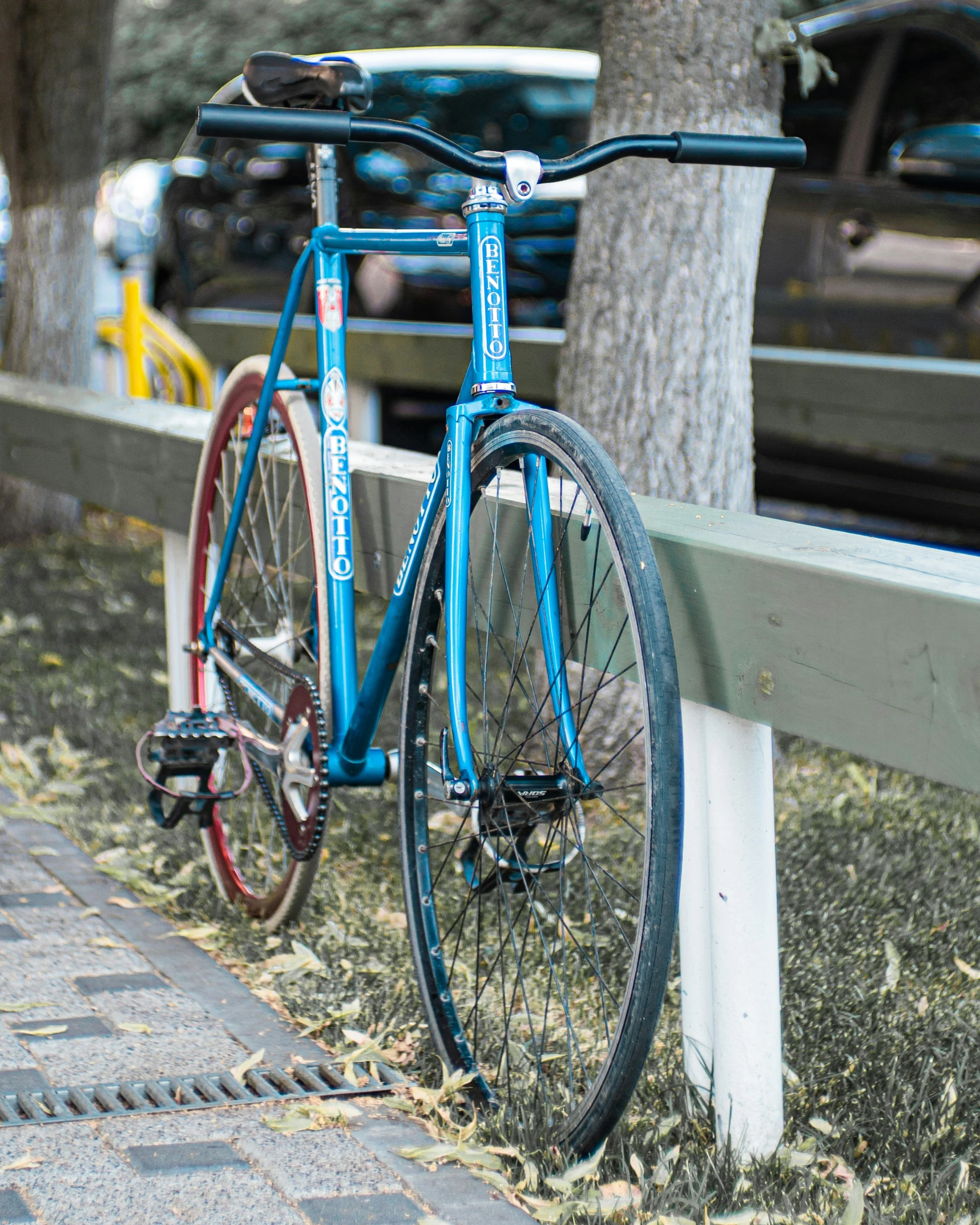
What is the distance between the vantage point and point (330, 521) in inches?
115

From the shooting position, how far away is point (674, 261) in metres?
3.90

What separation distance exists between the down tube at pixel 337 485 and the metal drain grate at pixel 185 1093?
1.94 ft

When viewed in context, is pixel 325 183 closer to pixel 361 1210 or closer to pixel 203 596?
pixel 203 596

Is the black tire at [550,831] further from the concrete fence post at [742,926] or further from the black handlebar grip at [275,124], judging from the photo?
the black handlebar grip at [275,124]

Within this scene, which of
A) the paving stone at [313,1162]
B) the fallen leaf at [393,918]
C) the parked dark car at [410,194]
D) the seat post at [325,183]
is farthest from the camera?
the parked dark car at [410,194]

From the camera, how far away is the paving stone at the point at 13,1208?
217 cm

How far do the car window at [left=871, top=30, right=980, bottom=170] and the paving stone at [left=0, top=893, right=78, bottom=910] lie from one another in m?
4.32

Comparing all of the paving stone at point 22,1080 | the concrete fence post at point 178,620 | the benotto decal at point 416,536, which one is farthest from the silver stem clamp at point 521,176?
the concrete fence post at point 178,620

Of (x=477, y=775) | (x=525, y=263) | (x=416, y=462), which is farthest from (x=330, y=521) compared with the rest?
(x=525, y=263)

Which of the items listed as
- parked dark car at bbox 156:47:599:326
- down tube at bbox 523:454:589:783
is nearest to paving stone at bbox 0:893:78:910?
down tube at bbox 523:454:589:783

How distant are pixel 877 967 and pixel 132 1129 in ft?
4.53

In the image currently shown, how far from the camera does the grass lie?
2268mm

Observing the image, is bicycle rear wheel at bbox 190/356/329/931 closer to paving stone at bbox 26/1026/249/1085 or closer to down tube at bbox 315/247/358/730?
down tube at bbox 315/247/358/730

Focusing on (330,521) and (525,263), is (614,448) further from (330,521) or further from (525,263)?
(525,263)
